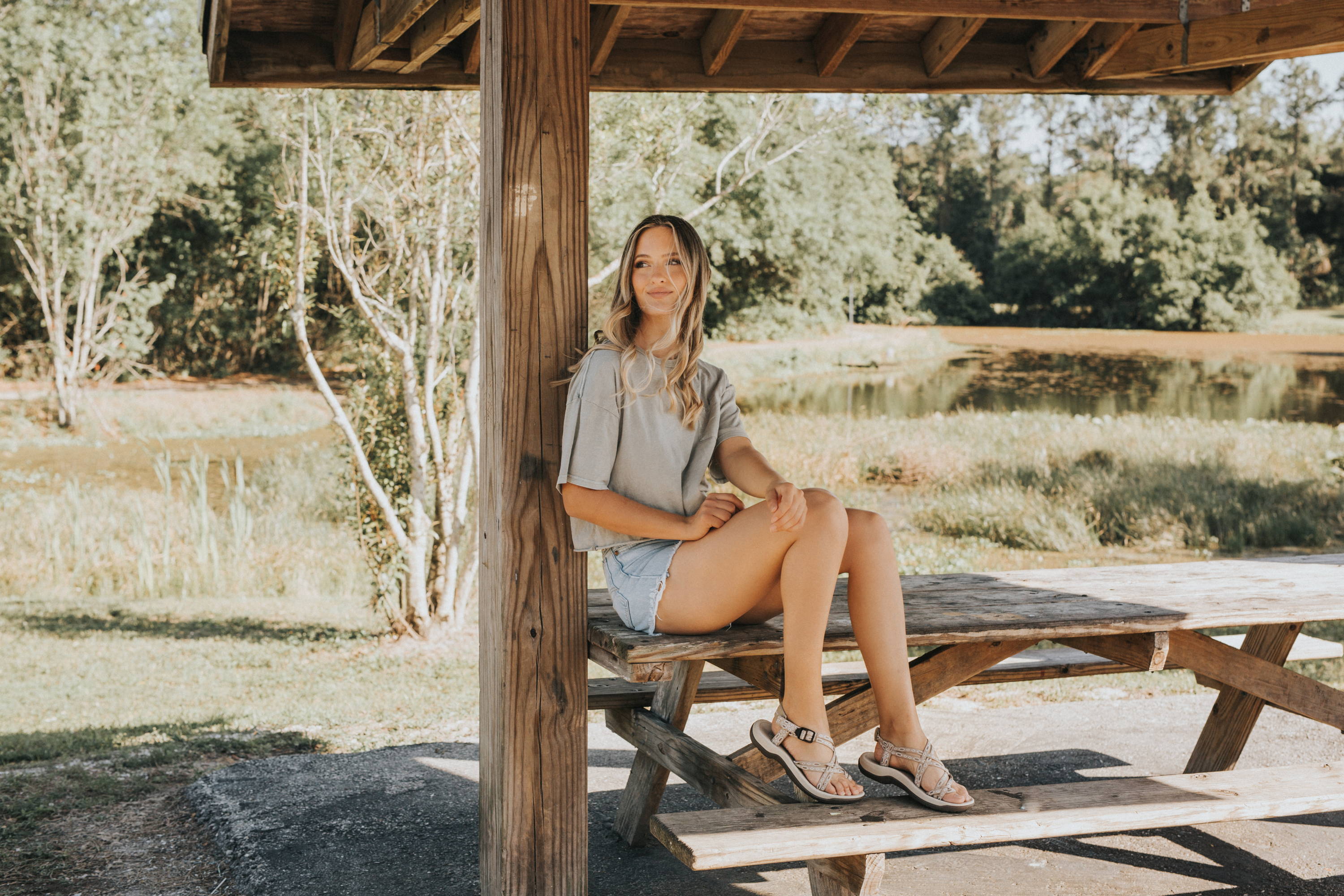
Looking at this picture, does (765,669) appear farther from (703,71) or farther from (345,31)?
(345,31)

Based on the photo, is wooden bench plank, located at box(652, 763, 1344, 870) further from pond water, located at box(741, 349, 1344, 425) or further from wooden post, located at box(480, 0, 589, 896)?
pond water, located at box(741, 349, 1344, 425)

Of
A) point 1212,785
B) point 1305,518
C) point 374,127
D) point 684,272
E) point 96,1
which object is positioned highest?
point 96,1

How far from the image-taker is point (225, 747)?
5.18 m

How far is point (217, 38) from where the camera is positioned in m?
3.79

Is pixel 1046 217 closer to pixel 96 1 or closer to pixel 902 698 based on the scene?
pixel 96 1

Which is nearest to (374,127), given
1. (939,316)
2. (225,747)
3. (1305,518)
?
(225,747)

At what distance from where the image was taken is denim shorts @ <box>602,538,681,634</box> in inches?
112

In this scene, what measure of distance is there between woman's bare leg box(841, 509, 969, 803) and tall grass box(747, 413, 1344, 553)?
10.5 meters

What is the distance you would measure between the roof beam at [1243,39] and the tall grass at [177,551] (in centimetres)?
591

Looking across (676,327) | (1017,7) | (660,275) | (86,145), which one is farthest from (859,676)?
(86,145)

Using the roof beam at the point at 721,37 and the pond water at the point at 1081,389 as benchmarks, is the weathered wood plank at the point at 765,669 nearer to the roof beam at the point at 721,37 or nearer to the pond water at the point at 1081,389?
the roof beam at the point at 721,37

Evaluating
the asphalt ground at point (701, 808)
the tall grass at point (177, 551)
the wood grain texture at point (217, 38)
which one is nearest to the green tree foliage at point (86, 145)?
the tall grass at point (177, 551)

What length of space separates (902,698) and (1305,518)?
12.4 m

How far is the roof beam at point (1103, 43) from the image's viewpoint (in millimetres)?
4125
